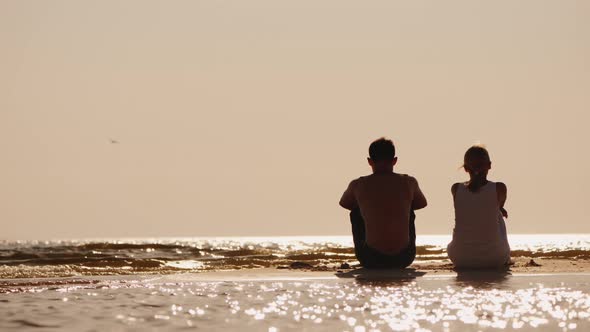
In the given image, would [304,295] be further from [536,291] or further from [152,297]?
[536,291]

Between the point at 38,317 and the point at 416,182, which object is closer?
the point at 38,317

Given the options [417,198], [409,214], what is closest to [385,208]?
[409,214]

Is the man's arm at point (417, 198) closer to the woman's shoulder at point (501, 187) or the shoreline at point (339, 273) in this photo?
the shoreline at point (339, 273)

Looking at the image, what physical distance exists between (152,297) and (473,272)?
10.8ft

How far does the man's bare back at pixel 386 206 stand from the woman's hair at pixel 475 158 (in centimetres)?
56

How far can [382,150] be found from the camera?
29.5 ft

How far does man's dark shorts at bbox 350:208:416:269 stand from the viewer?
8.97 metres

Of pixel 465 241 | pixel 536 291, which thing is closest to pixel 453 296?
pixel 536 291

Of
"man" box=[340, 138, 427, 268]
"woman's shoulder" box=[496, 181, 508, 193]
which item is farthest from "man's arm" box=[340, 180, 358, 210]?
"woman's shoulder" box=[496, 181, 508, 193]

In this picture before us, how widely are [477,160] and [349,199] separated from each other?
54.3 inches

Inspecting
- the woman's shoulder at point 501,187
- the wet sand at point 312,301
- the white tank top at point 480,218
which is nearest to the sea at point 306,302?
the wet sand at point 312,301

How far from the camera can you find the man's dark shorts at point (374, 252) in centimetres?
897

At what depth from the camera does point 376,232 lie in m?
8.95

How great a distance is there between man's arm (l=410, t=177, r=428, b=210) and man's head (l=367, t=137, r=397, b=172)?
0.28 metres
